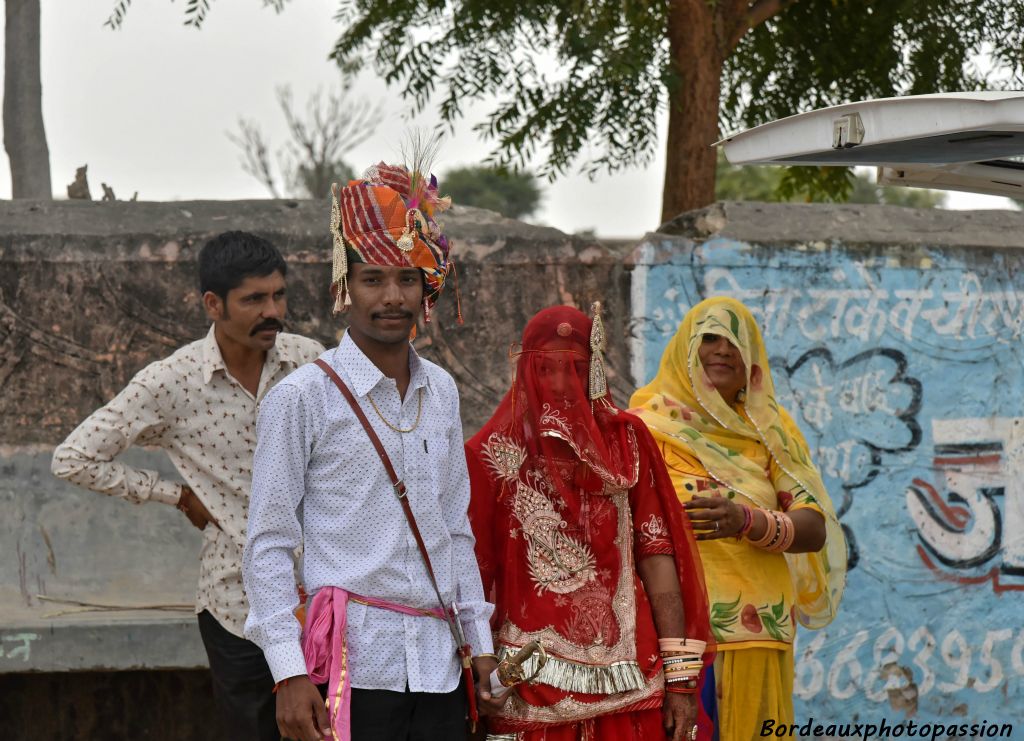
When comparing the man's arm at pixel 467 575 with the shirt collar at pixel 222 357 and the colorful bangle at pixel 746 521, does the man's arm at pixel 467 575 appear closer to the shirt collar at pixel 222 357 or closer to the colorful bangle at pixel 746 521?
the shirt collar at pixel 222 357

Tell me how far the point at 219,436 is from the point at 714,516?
1.42m

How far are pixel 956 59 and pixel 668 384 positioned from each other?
3.96 metres

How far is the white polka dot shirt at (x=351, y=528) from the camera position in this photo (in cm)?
296

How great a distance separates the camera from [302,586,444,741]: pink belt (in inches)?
116

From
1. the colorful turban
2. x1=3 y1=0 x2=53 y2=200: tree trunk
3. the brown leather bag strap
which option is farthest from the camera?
x1=3 y1=0 x2=53 y2=200: tree trunk

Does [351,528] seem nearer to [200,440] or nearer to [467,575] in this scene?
[467,575]

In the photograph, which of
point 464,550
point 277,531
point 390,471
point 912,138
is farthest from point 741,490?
point 277,531

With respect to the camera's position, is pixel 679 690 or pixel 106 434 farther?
pixel 106 434

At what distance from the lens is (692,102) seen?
721cm

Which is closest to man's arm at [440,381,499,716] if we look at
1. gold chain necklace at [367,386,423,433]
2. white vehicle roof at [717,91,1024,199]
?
gold chain necklace at [367,386,423,433]

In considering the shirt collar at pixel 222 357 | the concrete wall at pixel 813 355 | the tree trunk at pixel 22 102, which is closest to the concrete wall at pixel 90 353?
the concrete wall at pixel 813 355

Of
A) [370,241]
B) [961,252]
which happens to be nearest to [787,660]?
[370,241]

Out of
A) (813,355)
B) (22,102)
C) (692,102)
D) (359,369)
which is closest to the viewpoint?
(359,369)

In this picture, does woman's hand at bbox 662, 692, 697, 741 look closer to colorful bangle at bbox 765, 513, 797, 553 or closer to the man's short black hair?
colorful bangle at bbox 765, 513, 797, 553
